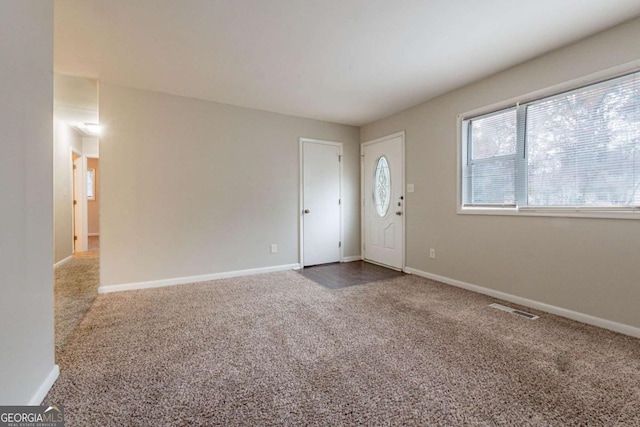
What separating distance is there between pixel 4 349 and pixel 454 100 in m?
4.29

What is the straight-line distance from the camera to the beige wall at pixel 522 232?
7.45 feet

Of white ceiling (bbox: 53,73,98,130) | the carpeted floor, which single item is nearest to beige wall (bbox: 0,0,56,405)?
the carpeted floor

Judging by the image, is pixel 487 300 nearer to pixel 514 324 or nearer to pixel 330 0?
pixel 514 324

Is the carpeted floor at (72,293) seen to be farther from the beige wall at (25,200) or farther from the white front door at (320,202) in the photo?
the white front door at (320,202)

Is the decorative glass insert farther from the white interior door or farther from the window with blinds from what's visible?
the white interior door

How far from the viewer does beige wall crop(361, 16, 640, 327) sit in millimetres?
2271

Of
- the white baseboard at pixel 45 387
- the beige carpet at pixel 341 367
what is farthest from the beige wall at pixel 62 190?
the white baseboard at pixel 45 387

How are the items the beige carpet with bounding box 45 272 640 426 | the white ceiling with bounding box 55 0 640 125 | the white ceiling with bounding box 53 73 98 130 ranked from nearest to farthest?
the beige carpet with bounding box 45 272 640 426 < the white ceiling with bounding box 55 0 640 125 < the white ceiling with bounding box 53 73 98 130

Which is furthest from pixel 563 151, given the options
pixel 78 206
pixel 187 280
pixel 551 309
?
pixel 78 206

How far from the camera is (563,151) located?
8.51 feet

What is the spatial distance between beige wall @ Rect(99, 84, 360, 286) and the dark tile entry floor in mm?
495

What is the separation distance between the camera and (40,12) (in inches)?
61.1

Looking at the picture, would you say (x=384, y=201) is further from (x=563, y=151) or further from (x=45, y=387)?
(x=45, y=387)

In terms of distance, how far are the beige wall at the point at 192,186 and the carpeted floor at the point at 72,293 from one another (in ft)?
1.12
